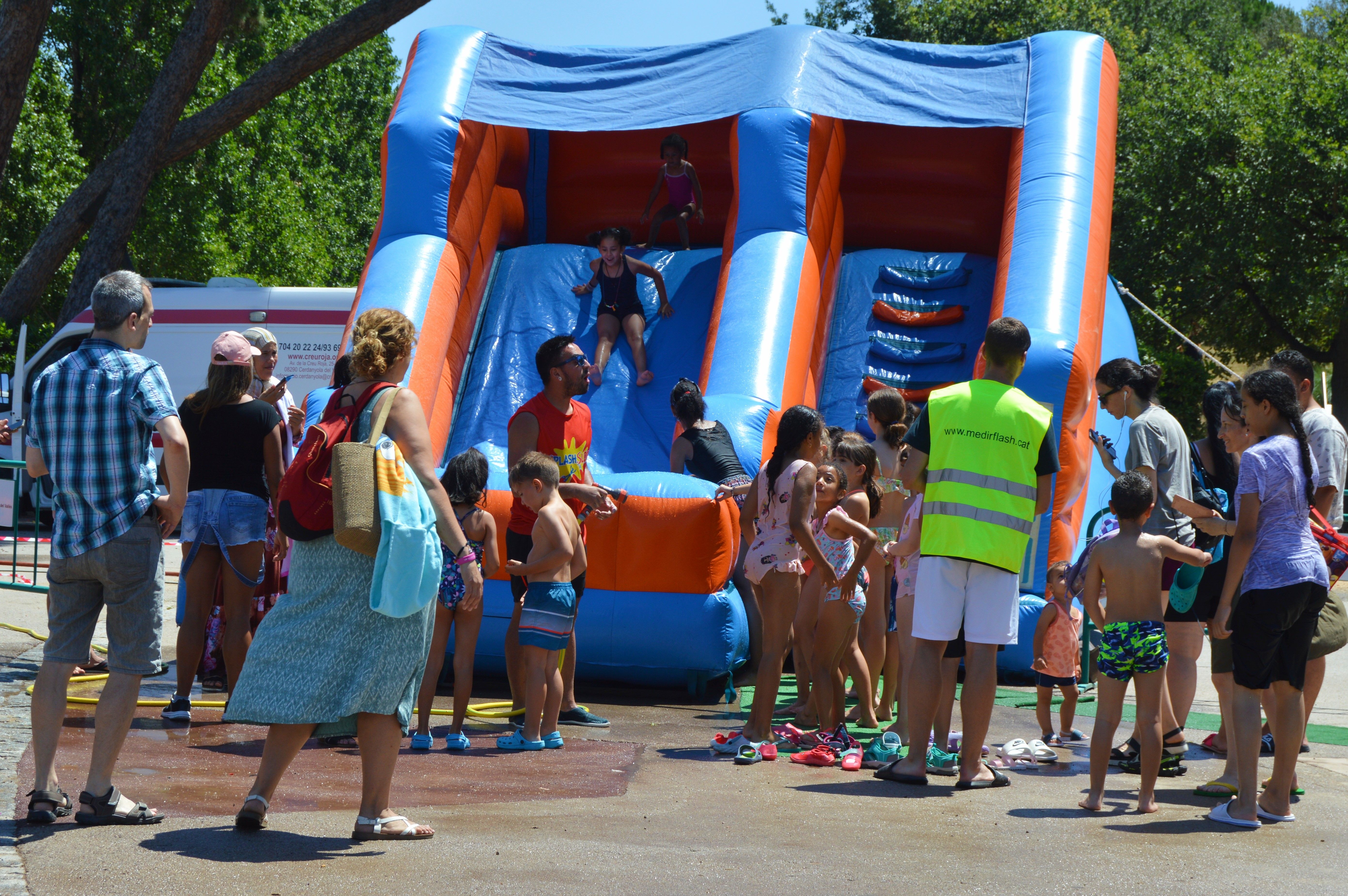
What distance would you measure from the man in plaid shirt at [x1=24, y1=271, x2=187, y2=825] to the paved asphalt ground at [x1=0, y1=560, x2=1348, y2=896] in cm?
39

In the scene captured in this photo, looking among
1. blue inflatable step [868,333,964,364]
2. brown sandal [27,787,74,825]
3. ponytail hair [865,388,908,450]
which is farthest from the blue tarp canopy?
brown sandal [27,787,74,825]

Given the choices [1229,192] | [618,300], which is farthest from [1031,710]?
[1229,192]

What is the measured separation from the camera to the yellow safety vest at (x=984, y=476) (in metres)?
4.92

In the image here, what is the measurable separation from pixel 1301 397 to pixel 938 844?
8.90ft

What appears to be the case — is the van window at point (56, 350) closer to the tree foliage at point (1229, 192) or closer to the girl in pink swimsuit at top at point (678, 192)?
the girl in pink swimsuit at top at point (678, 192)

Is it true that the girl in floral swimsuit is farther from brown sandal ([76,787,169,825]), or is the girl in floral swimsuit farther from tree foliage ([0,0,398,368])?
tree foliage ([0,0,398,368])

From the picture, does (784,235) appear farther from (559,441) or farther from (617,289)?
(559,441)

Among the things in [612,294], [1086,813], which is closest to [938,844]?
[1086,813]

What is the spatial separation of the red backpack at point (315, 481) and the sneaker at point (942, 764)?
8.38ft

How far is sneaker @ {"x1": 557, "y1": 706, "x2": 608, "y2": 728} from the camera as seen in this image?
612cm

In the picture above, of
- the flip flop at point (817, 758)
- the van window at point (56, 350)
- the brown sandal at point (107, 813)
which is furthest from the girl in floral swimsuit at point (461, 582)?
the van window at point (56, 350)

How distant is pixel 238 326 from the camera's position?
48.1ft

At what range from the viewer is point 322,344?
14.4 meters

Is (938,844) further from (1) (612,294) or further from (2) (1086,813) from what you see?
(1) (612,294)
